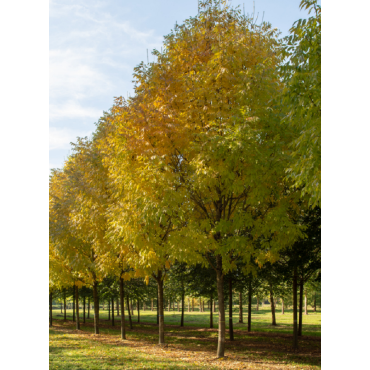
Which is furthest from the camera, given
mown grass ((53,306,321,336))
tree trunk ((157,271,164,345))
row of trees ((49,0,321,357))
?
mown grass ((53,306,321,336))

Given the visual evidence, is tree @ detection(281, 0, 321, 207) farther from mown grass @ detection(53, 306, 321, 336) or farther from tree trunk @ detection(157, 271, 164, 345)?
mown grass @ detection(53, 306, 321, 336)

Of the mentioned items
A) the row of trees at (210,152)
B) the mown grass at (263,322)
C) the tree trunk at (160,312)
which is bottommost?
the mown grass at (263,322)

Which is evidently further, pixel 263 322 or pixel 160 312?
pixel 263 322

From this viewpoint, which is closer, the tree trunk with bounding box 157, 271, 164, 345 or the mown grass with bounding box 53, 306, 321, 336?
the tree trunk with bounding box 157, 271, 164, 345

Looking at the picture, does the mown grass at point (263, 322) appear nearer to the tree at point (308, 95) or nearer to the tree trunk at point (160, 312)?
the tree trunk at point (160, 312)

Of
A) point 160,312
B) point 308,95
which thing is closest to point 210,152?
point 308,95

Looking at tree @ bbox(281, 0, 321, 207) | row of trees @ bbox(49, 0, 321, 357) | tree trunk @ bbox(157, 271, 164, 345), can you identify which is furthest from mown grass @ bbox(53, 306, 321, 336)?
tree @ bbox(281, 0, 321, 207)

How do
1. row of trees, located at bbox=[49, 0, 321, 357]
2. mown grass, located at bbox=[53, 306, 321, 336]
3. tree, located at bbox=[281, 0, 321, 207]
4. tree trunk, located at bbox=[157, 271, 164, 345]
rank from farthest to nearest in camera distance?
mown grass, located at bbox=[53, 306, 321, 336] → tree trunk, located at bbox=[157, 271, 164, 345] → row of trees, located at bbox=[49, 0, 321, 357] → tree, located at bbox=[281, 0, 321, 207]

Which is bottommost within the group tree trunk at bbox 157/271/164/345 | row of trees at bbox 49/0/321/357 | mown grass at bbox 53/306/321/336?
mown grass at bbox 53/306/321/336

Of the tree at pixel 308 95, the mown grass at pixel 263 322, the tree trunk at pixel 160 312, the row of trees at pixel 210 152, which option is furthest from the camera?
the mown grass at pixel 263 322

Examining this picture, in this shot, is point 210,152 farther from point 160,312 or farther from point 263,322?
point 263,322

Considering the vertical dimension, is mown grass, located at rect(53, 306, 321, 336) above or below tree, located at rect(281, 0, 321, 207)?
below

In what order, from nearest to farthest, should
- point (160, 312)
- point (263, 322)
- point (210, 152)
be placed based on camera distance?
point (210, 152) → point (160, 312) → point (263, 322)

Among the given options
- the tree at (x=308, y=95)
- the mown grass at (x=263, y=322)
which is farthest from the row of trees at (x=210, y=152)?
the mown grass at (x=263, y=322)
